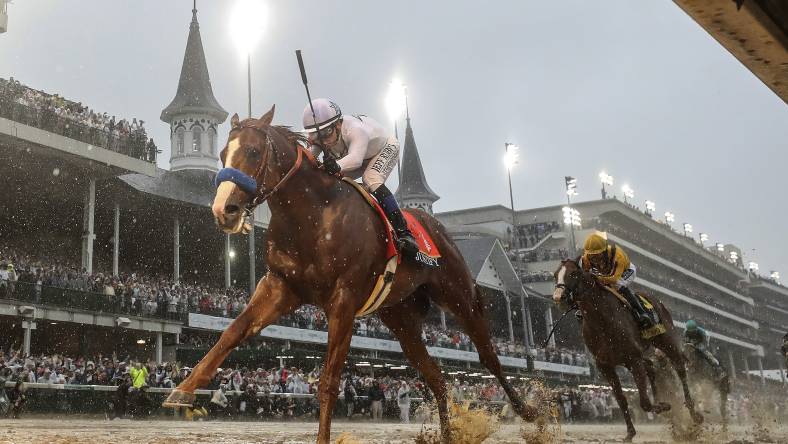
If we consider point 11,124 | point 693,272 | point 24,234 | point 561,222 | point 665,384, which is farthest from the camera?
point 693,272

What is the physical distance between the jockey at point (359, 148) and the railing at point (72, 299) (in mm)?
19817

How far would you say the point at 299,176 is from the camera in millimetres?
6172

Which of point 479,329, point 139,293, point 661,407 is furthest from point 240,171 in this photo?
point 139,293

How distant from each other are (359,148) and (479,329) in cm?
255

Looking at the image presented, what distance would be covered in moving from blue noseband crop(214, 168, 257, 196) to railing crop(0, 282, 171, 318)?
20.7 meters

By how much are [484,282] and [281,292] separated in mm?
44348

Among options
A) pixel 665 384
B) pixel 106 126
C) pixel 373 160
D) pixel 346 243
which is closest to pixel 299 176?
pixel 346 243

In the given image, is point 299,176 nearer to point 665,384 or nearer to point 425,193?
point 665,384

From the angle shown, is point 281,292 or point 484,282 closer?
point 281,292

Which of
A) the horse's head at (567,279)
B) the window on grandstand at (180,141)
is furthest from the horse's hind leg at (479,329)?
the window on grandstand at (180,141)

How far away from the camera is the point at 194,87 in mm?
49781

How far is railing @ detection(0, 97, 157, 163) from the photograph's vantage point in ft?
90.4

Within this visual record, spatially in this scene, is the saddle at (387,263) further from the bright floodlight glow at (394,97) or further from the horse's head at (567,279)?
the bright floodlight glow at (394,97)

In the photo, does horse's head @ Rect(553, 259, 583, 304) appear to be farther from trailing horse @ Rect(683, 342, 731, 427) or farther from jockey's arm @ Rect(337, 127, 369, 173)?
trailing horse @ Rect(683, 342, 731, 427)
